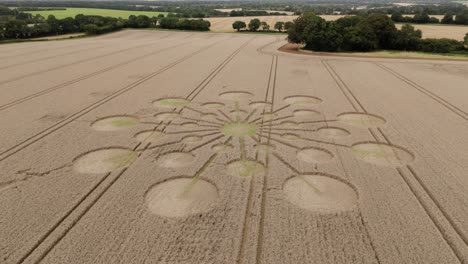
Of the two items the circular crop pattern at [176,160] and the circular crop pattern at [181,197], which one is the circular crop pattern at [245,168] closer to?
the circular crop pattern at [181,197]

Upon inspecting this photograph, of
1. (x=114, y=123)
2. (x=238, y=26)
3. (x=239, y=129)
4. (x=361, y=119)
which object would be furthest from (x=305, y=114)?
(x=238, y=26)

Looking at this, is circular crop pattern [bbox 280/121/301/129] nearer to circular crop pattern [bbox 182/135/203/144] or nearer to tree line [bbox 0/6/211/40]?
circular crop pattern [bbox 182/135/203/144]

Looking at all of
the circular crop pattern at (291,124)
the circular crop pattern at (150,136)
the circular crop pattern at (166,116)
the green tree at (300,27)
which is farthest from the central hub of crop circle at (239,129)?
the green tree at (300,27)

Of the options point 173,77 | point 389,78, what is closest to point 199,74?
point 173,77

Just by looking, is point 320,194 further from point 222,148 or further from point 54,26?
point 54,26

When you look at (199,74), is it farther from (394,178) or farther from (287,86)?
(394,178)

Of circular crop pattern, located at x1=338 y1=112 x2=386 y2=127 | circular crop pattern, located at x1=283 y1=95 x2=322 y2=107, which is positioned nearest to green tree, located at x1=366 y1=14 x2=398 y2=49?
circular crop pattern, located at x1=283 y1=95 x2=322 y2=107
